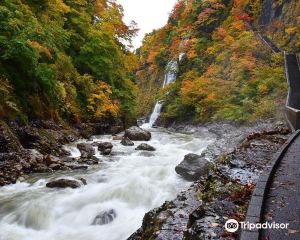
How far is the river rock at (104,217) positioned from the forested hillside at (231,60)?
13.9 metres

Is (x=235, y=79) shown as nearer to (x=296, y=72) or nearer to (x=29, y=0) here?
(x=296, y=72)

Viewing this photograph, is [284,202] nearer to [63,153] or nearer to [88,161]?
[88,161]

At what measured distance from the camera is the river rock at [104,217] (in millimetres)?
7746

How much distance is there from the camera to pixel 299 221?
439cm

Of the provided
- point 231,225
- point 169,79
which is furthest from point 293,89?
point 169,79

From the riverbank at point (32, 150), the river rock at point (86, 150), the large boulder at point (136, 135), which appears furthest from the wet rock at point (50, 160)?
the large boulder at point (136, 135)

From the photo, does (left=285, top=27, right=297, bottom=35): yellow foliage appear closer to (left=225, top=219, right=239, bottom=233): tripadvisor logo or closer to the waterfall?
the waterfall

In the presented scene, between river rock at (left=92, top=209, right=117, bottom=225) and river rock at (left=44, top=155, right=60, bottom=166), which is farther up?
river rock at (left=44, top=155, right=60, bottom=166)

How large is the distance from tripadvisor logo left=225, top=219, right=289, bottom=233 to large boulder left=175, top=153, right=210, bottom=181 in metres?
5.74

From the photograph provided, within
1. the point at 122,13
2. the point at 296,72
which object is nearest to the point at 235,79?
the point at 296,72

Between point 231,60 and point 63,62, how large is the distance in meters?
15.9

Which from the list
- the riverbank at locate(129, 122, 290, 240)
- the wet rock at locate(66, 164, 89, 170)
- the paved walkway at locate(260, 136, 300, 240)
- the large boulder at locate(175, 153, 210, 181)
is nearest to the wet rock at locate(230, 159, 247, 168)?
the riverbank at locate(129, 122, 290, 240)

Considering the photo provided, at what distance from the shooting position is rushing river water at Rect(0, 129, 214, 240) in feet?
24.0

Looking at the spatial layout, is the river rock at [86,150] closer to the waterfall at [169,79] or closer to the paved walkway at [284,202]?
the paved walkway at [284,202]
